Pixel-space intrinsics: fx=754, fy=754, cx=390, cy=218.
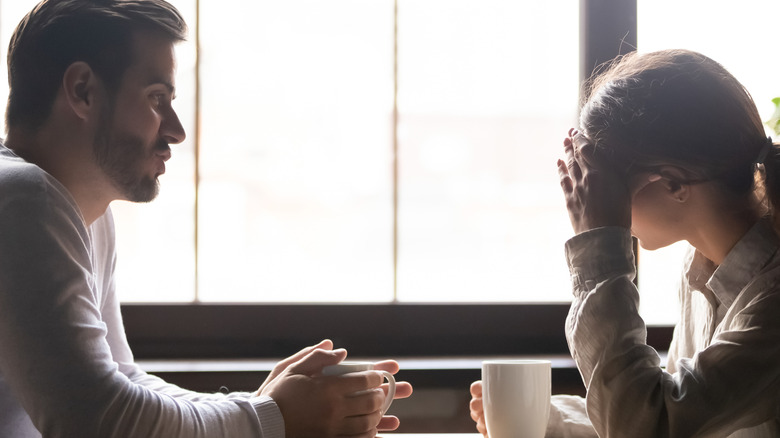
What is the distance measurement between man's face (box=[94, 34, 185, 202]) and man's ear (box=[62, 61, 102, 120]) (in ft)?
0.09

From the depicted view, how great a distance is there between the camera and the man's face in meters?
1.15

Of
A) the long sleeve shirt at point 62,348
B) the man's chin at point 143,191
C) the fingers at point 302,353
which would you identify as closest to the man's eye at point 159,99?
the man's chin at point 143,191

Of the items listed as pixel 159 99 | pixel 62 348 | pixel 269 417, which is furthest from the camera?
pixel 159 99

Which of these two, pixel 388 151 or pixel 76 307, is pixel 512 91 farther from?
pixel 76 307

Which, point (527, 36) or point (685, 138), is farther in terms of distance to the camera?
point (527, 36)

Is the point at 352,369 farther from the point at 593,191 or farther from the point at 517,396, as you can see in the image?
Result: the point at 593,191

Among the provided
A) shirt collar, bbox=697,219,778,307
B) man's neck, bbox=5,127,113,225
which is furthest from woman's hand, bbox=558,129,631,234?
man's neck, bbox=5,127,113,225

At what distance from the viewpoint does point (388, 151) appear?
6.12 ft

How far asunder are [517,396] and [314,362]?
0.29 meters

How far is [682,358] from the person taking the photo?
1.07 m

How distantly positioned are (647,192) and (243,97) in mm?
1051

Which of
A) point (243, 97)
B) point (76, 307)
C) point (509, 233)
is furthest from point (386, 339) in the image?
point (76, 307)

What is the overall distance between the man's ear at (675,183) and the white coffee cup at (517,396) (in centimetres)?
32

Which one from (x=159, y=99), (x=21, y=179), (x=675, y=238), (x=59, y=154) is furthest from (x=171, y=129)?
(x=675, y=238)
